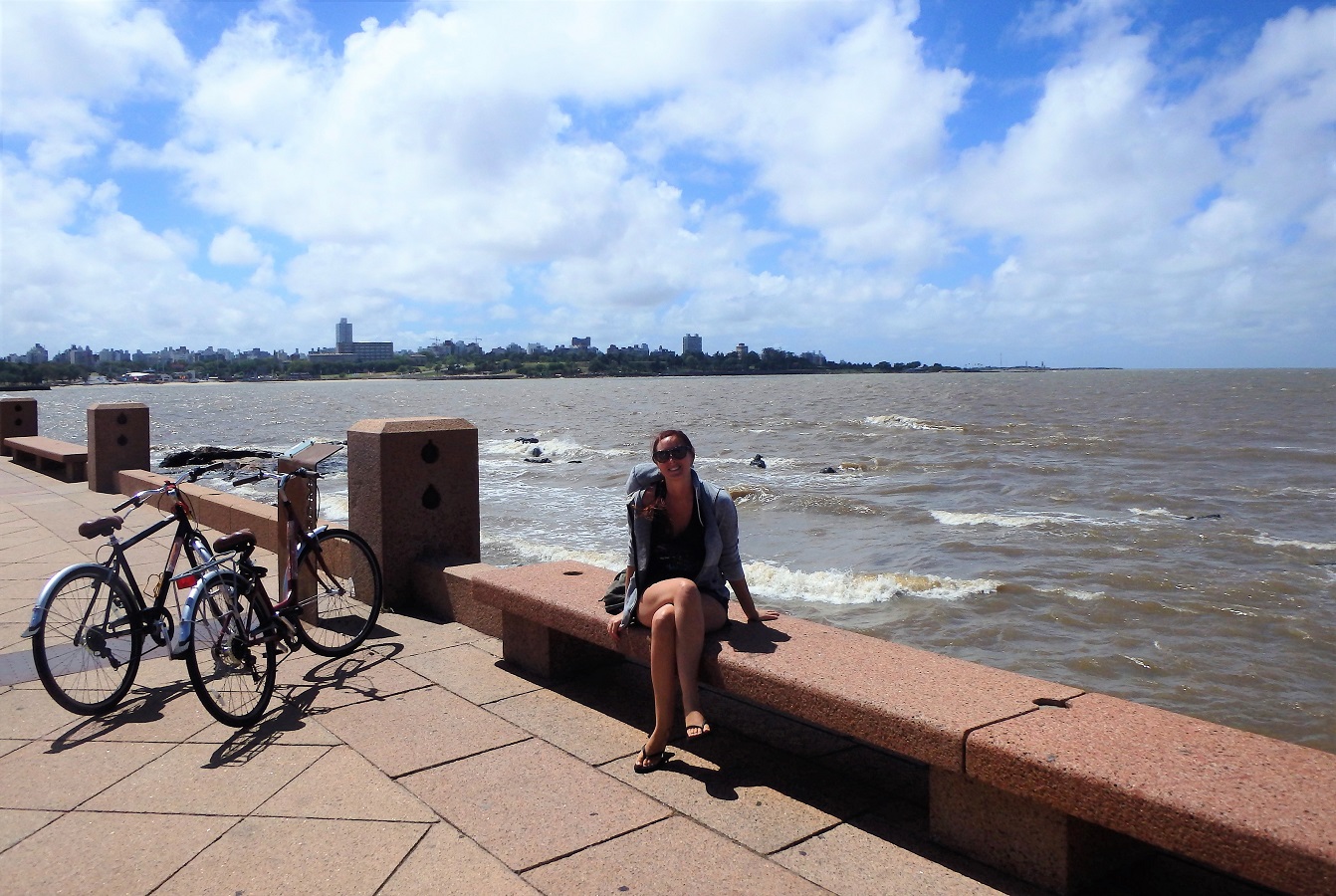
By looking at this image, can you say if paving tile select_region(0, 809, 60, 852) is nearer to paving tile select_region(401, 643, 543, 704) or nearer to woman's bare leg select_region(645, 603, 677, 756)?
paving tile select_region(401, 643, 543, 704)

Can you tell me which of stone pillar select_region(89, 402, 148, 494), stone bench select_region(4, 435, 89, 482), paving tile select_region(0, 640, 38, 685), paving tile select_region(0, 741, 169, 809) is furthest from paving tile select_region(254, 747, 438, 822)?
stone bench select_region(4, 435, 89, 482)

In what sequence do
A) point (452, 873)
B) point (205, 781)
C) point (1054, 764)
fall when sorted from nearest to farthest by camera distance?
point (1054, 764)
point (452, 873)
point (205, 781)

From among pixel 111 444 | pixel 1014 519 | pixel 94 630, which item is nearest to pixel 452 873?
pixel 94 630

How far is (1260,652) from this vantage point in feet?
33.4

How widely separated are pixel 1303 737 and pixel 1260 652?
247 centimetres

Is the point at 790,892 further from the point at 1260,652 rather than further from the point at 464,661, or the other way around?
the point at 1260,652

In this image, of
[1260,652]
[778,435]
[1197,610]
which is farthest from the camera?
[778,435]

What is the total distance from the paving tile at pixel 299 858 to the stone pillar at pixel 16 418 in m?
20.6

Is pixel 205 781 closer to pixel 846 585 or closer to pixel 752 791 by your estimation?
pixel 752 791

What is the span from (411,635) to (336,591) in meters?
0.53

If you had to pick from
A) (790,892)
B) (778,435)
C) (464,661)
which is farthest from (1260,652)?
(778,435)

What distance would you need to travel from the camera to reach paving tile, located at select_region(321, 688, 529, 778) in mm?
4152

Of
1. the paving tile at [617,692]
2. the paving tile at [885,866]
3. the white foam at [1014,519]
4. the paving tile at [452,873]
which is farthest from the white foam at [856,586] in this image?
the paving tile at [452,873]

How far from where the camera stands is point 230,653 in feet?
15.1
